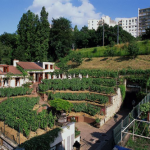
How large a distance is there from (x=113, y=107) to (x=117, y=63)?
50.6 ft

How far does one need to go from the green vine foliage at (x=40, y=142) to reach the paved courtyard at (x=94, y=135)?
4918 mm

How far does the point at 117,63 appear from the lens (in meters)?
34.1

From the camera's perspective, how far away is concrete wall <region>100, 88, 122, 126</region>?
1930cm

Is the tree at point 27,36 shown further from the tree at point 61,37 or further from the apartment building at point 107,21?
the apartment building at point 107,21

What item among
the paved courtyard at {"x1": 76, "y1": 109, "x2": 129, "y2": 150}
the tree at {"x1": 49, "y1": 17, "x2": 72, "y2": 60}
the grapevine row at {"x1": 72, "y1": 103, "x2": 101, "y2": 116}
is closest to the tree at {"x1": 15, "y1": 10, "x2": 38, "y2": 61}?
the tree at {"x1": 49, "y1": 17, "x2": 72, "y2": 60}

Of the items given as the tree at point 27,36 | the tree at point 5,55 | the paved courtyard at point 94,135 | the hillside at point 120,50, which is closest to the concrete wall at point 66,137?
the paved courtyard at point 94,135

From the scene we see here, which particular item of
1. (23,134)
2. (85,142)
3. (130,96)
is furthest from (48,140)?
(130,96)

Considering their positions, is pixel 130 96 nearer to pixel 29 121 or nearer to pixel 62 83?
pixel 62 83

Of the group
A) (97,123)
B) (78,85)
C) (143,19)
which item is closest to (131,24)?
(143,19)

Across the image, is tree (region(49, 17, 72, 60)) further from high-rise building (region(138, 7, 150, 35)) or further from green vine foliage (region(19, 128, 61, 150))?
high-rise building (region(138, 7, 150, 35))

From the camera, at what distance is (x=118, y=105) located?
74.8ft

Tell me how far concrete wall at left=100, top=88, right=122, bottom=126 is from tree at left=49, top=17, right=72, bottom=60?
22.6 m

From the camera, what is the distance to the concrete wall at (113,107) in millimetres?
19297

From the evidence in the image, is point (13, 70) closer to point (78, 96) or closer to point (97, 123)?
point (78, 96)
